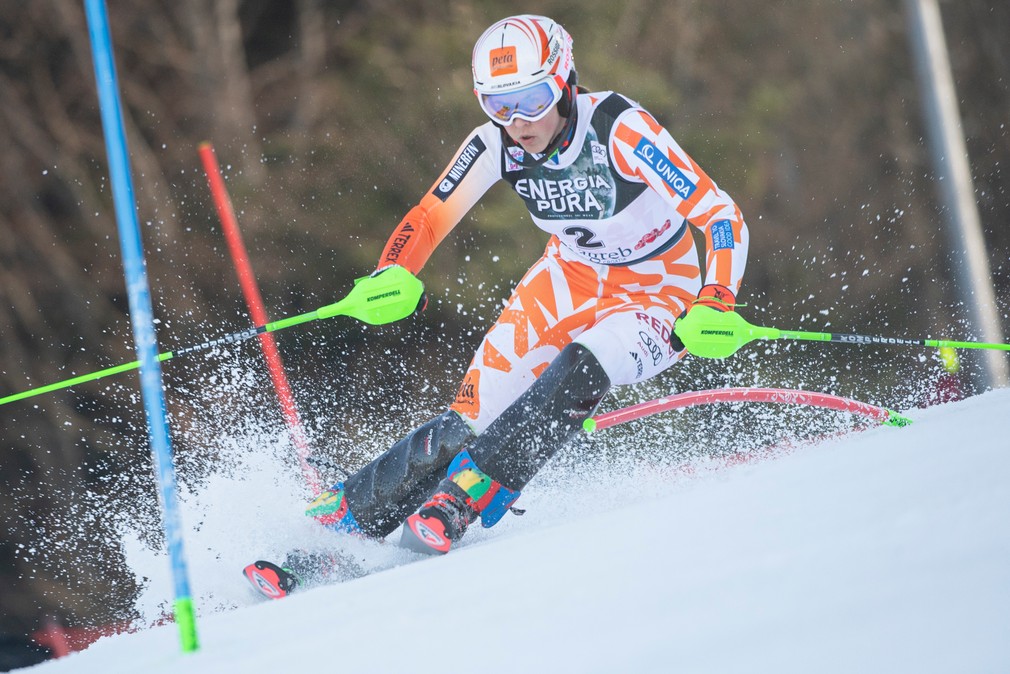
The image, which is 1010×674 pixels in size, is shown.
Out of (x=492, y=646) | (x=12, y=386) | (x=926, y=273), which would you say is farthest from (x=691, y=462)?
(x=926, y=273)

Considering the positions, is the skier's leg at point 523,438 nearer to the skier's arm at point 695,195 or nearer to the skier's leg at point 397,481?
the skier's leg at point 397,481

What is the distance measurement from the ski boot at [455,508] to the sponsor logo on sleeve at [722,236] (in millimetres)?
732

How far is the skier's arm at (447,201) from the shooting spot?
9.13ft

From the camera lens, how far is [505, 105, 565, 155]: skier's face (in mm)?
2590

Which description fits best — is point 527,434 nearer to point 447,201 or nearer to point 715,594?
point 447,201

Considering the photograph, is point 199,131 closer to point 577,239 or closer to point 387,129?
point 387,129

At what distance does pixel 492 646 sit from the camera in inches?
49.9

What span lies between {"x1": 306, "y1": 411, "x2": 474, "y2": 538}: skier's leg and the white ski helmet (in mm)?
772

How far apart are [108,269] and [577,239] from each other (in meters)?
7.21

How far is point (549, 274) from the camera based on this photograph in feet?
9.49

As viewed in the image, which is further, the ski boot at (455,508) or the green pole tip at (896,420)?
the green pole tip at (896,420)

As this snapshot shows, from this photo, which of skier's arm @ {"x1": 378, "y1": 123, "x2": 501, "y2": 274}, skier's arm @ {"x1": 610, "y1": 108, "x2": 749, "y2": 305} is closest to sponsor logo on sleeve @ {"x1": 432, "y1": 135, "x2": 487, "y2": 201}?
skier's arm @ {"x1": 378, "y1": 123, "x2": 501, "y2": 274}

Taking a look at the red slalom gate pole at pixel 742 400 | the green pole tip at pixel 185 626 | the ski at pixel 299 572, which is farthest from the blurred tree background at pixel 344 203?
the green pole tip at pixel 185 626

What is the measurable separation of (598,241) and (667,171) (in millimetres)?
324
